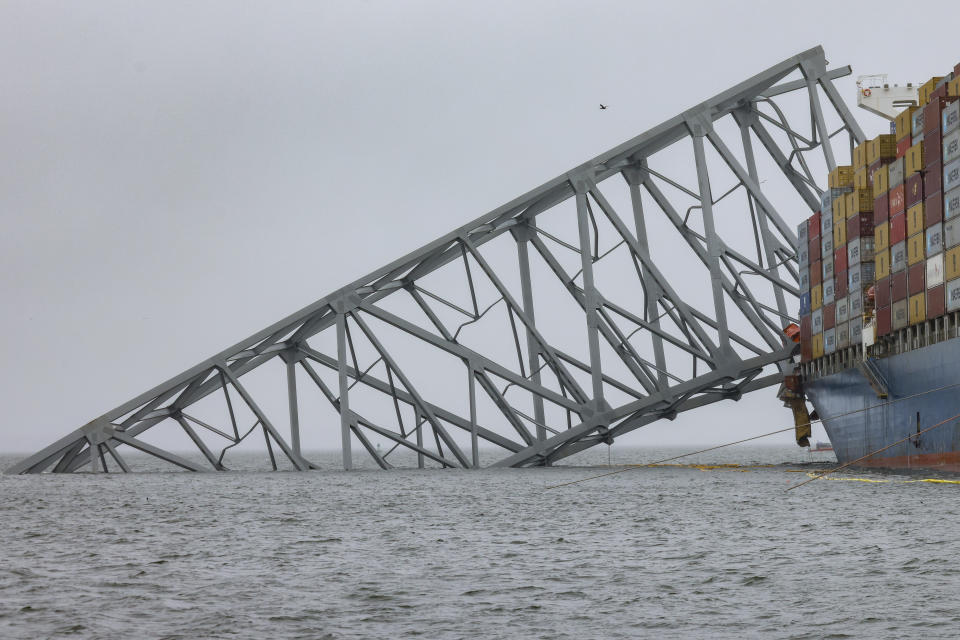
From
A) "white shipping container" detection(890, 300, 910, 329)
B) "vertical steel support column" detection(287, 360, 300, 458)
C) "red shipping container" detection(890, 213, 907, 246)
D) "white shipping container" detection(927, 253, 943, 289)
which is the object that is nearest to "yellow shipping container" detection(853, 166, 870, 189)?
"red shipping container" detection(890, 213, 907, 246)

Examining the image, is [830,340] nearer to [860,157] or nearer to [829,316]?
[829,316]

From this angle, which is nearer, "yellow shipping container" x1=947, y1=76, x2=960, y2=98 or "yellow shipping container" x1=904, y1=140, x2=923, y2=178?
"yellow shipping container" x1=947, y1=76, x2=960, y2=98

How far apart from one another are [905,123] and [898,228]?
172 inches

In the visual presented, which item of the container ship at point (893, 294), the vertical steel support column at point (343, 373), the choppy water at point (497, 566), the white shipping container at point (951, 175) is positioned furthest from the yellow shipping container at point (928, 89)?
the vertical steel support column at point (343, 373)

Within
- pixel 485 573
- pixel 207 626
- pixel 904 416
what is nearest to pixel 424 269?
pixel 904 416

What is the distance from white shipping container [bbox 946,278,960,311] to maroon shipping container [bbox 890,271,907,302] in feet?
13.3

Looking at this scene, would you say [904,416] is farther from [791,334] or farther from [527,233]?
[527,233]

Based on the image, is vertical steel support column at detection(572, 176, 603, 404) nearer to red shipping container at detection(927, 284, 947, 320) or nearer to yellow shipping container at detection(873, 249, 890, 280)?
yellow shipping container at detection(873, 249, 890, 280)

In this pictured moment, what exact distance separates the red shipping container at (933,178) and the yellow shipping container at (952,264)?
2845 millimetres

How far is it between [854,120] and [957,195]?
19142mm

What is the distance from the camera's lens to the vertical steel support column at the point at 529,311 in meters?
61.1

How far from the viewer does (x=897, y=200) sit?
162 ft

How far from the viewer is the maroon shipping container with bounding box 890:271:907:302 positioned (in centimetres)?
4784

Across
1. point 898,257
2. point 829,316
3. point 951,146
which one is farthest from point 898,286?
point 829,316
